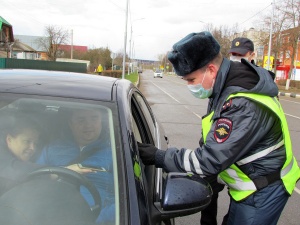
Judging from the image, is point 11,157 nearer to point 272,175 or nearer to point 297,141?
point 272,175

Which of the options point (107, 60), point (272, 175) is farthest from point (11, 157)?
point (107, 60)

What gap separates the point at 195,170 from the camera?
A: 177 centimetres

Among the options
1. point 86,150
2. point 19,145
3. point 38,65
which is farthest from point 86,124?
point 38,65

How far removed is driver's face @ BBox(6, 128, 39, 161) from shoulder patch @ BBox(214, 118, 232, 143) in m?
0.93

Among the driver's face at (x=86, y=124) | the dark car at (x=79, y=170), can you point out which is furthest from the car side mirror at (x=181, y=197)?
the driver's face at (x=86, y=124)

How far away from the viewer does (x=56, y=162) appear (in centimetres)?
169

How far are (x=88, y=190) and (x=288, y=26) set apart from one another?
107 ft

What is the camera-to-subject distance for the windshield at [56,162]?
1435 millimetres

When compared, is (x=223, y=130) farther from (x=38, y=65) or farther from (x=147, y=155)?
(x=38, y=65)

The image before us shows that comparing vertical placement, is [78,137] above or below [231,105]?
below

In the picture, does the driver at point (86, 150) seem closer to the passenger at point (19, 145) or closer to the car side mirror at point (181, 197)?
the passenger at point (19, 145)

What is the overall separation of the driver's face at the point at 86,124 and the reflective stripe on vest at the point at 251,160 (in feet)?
2.11

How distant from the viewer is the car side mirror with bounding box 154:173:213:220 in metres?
1.50

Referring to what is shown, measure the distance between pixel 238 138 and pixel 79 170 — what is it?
0.80 meters
